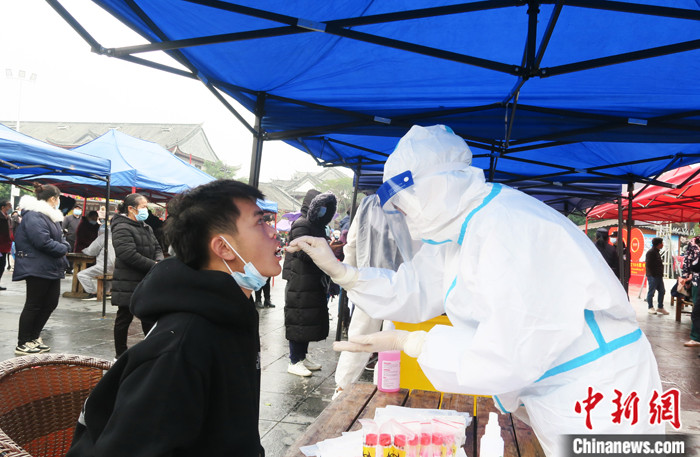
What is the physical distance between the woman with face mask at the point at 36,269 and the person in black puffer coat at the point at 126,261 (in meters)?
→ 0.91

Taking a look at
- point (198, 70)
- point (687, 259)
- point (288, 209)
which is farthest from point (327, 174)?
point (198, 70)

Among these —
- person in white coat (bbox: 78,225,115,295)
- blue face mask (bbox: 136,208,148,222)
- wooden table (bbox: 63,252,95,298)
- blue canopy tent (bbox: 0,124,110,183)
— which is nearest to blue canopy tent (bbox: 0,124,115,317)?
blue canopy tent (bbox: 0,124,110,183)

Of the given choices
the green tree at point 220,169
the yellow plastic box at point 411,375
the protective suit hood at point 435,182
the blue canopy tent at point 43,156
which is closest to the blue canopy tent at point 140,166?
the blue canopy tent at point 43,156

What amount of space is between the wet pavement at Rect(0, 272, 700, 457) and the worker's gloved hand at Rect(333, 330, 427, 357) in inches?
44.6

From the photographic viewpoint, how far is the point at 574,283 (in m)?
1.33

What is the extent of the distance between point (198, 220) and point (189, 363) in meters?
0.51

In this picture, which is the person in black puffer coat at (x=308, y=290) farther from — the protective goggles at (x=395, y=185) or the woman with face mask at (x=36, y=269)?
the protective goggles at (x=395, y=185)

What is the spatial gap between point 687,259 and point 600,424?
1010 cm

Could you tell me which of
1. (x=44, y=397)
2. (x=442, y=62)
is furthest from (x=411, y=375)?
(x=442, y=62)

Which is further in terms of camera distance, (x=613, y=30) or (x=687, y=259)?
(x=687, y=259)

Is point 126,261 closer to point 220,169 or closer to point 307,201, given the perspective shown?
point 307,201

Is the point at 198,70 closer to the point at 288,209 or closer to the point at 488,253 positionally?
the point at 488,253

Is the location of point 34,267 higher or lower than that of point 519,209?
lower

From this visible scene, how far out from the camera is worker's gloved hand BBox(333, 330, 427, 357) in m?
1.64
